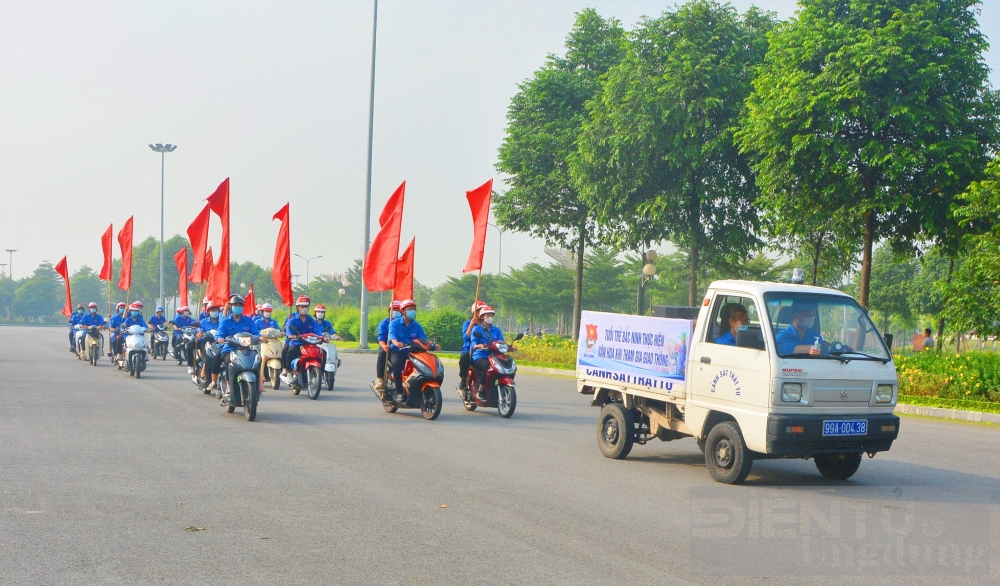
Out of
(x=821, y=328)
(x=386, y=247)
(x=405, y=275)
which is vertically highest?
(x=386, y=247)

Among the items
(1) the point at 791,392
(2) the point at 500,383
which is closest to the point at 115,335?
(2) the point at 500,383

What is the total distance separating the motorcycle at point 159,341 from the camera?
27.9m

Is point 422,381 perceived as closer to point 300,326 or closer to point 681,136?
point 300,326

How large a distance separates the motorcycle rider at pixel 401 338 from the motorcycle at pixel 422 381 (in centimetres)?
7

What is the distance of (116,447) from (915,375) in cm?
1481

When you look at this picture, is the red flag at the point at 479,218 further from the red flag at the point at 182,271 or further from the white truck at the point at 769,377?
the red flag at the point at 182,271

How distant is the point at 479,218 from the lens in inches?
750

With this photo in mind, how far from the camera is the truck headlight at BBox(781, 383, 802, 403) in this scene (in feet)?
27.1

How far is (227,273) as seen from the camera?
73.9 feet

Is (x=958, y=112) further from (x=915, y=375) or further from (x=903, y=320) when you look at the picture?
(x=903, y=320)

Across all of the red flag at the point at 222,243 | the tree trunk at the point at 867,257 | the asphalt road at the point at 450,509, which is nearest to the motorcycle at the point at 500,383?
the asphalt road at the point at 450,509

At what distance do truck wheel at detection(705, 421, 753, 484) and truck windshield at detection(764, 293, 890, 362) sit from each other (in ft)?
2.95

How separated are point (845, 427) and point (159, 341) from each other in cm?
2373

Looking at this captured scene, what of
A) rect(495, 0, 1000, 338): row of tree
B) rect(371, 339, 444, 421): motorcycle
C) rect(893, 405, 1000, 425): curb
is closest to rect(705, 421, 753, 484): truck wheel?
rect(371, 339, 444, 421): motorcycle
